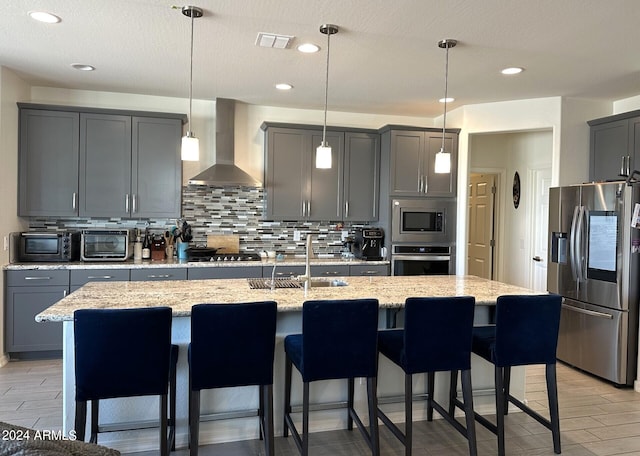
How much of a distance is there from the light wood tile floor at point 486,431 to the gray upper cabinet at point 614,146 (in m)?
2.00

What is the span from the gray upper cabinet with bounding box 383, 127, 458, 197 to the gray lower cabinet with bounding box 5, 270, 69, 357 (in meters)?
3.49

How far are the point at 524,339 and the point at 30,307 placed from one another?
4097 millimetres

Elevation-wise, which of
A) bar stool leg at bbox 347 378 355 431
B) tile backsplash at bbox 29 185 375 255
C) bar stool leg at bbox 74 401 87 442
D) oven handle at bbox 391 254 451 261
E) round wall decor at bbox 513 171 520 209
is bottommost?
bar stool leg at bbox 347 378 355 431

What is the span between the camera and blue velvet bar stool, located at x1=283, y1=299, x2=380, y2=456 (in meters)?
2.25

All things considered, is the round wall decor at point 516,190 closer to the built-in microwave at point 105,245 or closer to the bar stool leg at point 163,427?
the built-in microwave at point 105,245

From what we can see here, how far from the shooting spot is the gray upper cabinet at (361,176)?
509cm

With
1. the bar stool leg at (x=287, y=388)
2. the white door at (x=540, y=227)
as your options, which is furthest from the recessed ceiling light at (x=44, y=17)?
the white door at (x=540, y=227)

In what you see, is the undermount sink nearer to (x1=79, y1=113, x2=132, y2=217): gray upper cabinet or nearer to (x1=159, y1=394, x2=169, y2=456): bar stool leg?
(x1=159, y1=394, x2=169, y2=456): bar stool leg

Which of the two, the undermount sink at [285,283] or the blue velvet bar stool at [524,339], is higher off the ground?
the undermount sink at [285,283]

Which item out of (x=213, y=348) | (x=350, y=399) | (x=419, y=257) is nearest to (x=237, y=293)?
(x=213, y=348)

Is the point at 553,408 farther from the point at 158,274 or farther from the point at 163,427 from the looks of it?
the point at 158,274

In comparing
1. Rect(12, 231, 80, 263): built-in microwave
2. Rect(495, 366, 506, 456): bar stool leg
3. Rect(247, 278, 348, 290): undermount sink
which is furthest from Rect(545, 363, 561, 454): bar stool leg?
Rect(12, 231, 80, 263): built-in microwave

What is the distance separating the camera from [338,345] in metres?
2.29

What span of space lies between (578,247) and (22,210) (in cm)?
518
